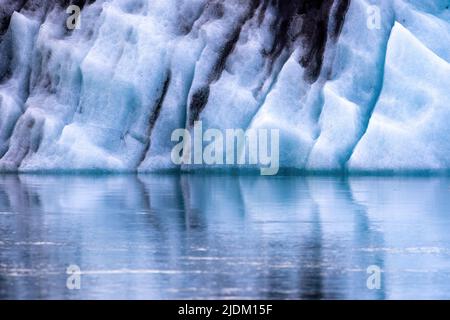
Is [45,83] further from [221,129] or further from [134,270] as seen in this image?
[134,270]

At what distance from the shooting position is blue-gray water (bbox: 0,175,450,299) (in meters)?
8.70

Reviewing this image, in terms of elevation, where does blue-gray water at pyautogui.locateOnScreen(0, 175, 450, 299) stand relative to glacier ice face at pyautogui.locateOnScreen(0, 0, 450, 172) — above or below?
below

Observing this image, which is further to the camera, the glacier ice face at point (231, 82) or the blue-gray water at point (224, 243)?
the glacier ice face at point (231, 82)

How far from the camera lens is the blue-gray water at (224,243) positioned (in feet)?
28.5

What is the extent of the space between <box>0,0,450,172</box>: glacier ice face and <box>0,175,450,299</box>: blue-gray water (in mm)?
6037

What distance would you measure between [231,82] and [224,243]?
57.3 feet

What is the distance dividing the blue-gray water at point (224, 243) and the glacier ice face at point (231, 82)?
6.04 meters

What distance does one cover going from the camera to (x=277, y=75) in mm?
28828

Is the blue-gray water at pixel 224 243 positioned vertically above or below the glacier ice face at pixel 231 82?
below

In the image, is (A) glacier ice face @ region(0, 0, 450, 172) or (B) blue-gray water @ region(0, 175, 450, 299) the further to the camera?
(A) glacier ice face @ region(0, 0, 450, 172)

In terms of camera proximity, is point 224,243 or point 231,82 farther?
point 231,82

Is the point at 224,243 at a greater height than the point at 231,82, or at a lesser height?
lesser

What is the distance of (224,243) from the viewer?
38.1 ft
